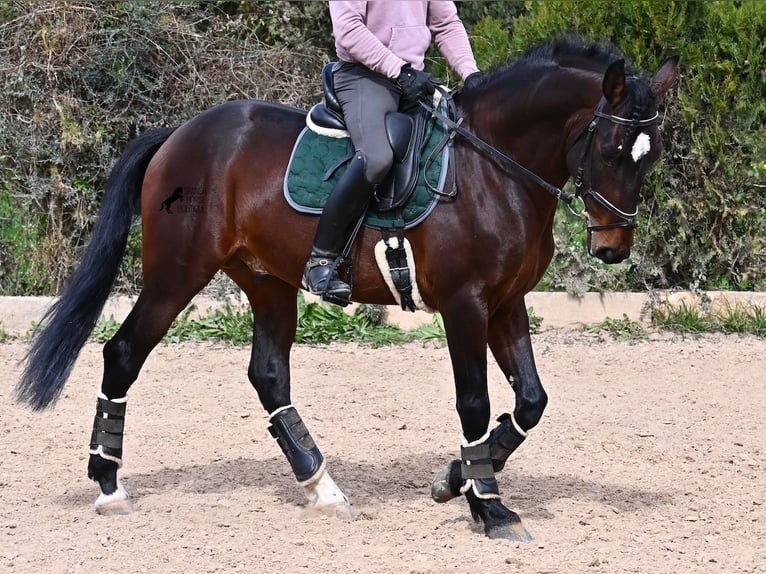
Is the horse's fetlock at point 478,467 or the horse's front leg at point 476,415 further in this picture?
the horse's fetlock at point 478,467

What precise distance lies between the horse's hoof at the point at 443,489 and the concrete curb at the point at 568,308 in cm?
369

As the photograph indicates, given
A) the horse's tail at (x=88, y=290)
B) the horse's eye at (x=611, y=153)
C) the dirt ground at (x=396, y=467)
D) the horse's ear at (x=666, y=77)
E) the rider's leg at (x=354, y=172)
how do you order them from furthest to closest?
the horse's tail at (x=88, y=290), the rider's leg at (x=354, y=172), the horse's ear at (x=666, y=77), the dirt ground at (x=396, y=467), the horse's eye at (x=611, y=153)

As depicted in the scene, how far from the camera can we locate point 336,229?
198 inches

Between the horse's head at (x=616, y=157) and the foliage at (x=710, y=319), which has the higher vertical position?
the horse's head at (x=616, y=157)

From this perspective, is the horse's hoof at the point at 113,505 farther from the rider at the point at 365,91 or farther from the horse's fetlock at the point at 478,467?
the horse's fetlock at the point at 478,467

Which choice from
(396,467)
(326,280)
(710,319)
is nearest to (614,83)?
(326,280)

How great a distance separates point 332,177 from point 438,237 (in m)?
0.62

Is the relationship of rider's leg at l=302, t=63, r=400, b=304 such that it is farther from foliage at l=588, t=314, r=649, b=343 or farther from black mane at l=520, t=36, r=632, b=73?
foliage at l=588, t=314, r=649, b=343

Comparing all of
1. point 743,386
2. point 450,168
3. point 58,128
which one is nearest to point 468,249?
point 450,168

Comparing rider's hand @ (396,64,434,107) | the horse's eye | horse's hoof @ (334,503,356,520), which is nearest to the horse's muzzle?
the horse's eye

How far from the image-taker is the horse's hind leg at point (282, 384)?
5375 mm

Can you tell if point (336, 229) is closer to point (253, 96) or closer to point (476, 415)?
point (476, 415)

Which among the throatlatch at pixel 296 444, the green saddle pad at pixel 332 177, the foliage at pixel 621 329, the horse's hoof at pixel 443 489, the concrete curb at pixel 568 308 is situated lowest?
the foliage at pixel 621 329

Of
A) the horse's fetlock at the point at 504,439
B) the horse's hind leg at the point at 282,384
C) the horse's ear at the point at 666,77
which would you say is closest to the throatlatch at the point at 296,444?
the horse's hind leg at the point at 282,384
